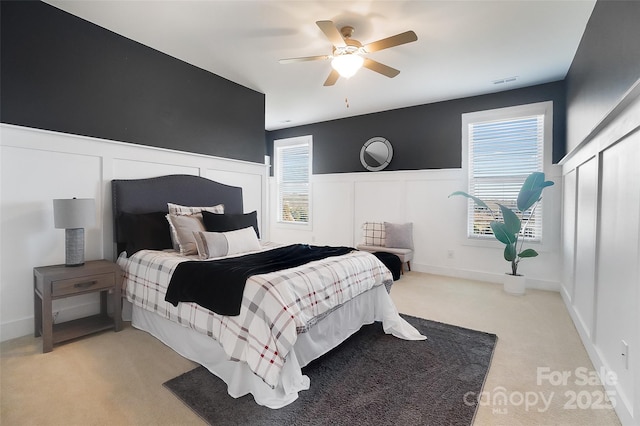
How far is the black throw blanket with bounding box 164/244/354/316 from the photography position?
197cm

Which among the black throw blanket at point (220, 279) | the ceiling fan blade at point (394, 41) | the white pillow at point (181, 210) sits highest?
the ceiling fan blade at point (394, 41)

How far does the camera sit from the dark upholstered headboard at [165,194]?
123 inches

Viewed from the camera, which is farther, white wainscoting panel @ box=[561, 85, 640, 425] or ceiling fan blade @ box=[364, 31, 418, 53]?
ceiling fan blade @ box=[364, 31, 418, 53]

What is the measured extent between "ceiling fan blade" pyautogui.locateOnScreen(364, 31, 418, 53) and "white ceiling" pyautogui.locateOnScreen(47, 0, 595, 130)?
330 mm

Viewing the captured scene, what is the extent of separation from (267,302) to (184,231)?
1.62 m

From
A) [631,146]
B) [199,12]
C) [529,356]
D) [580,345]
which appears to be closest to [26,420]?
[199,12]

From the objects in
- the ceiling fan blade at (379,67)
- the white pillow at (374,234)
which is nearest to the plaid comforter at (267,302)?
the ceiling fan blade at (379,67)

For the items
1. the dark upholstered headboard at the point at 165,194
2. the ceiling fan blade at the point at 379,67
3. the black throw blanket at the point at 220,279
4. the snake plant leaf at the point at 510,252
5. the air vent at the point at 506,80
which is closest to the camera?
the black throw blanket at the point at 220,279

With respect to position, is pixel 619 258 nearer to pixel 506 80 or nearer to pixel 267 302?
pixel 267 302

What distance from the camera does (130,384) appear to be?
6.54 feet

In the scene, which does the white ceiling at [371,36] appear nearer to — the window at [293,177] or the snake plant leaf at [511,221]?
the snake plant leaf at [511,221]

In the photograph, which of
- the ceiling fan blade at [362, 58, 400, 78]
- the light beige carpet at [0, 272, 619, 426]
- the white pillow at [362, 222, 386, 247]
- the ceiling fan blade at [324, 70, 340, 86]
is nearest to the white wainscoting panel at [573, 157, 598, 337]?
the light beige carpet at [0, 272, 619, 426]

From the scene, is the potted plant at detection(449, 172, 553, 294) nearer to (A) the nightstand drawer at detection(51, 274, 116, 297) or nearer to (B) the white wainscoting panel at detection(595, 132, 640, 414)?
(B) the white wainscoting panel at detection(595, 132, 640, 414)

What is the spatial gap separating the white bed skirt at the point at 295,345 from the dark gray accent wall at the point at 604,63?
2.21 m
